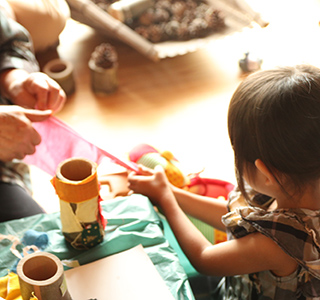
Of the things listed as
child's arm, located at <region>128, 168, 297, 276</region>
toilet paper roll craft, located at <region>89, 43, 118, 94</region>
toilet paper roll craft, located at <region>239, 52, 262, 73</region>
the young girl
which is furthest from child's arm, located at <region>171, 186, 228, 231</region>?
toilet paper roll craft, located at <region>239, 52, 262, 73</region>

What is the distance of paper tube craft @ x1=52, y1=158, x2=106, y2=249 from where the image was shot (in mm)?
774

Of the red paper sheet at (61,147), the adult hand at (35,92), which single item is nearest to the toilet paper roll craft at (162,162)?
the red paper sheet at (61,147)

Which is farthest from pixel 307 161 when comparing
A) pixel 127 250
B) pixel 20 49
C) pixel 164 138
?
pixel 164 138

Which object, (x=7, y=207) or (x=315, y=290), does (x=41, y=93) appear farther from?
(x=315, y=290)

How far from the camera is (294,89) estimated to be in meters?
0.72

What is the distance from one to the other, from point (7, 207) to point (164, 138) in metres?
0.84

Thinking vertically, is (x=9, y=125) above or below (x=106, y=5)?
above

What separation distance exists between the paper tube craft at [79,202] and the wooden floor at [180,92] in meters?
0.74

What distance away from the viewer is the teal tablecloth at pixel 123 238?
2.65 feet

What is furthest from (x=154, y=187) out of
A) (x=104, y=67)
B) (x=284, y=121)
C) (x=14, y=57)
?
(x=104, y=67)

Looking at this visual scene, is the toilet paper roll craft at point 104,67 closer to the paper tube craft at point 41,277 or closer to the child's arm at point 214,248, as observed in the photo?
the child's arm at point 214,248

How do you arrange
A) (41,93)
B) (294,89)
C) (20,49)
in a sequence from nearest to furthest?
(294,89), (41,93), (20,49)

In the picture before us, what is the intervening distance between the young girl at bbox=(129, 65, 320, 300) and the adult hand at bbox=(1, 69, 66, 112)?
0.50 metres

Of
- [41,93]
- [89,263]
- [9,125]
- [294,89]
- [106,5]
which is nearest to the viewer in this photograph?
[294,89]
